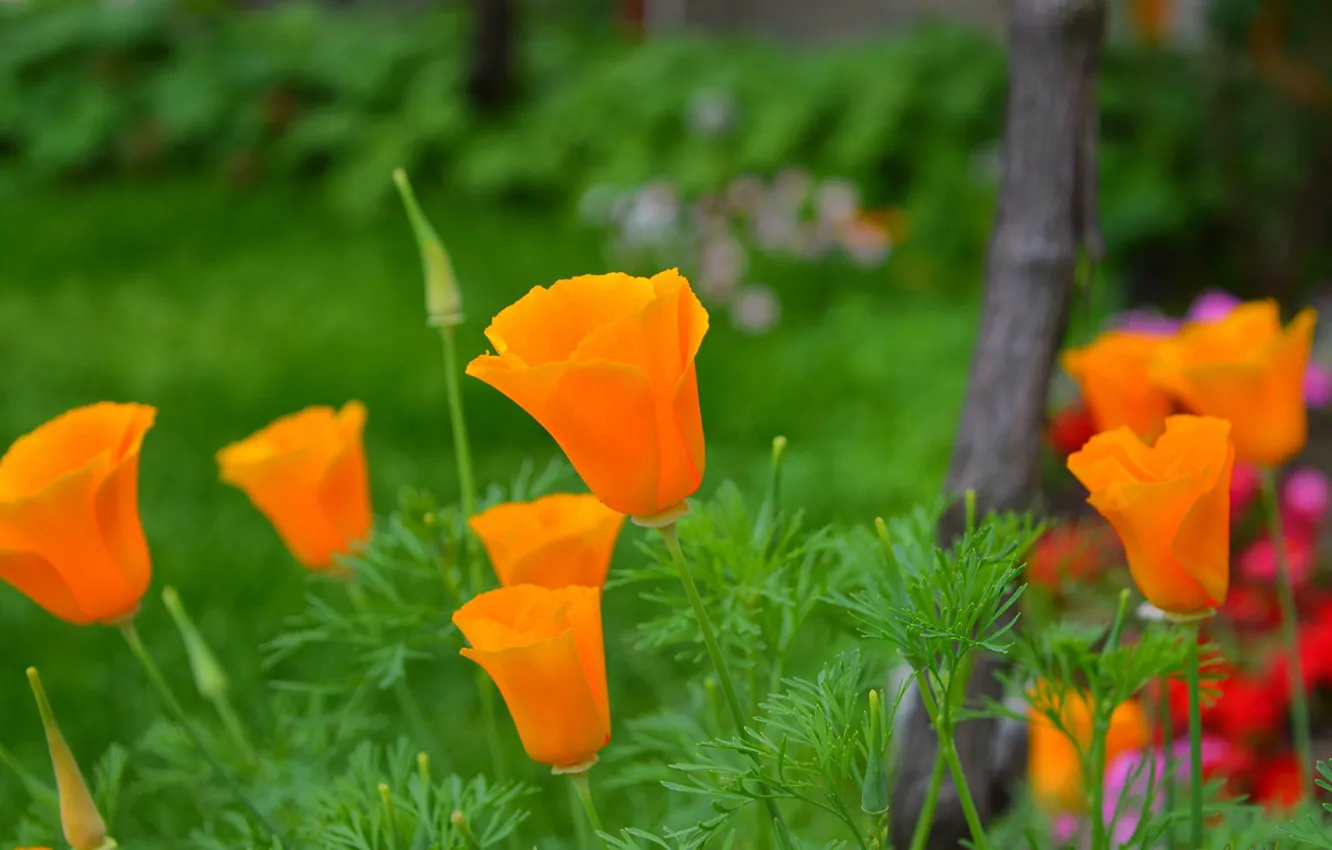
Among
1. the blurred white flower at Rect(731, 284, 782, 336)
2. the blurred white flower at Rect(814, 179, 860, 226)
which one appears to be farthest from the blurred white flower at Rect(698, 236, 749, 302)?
the blurred white flower at Rect(814, 179, 860, 226)

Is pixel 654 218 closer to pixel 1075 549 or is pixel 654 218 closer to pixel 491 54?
pixel 491 54

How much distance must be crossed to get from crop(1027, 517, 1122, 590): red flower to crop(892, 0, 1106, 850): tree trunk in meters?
0.16

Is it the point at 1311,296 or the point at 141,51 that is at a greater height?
the point at 141,51

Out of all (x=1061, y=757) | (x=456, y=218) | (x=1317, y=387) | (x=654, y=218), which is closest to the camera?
(x=1061, y=757)

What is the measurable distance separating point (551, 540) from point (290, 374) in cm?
364

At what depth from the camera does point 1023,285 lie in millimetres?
1489

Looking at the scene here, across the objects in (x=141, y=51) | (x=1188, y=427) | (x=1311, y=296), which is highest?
(x=1188, y=427)

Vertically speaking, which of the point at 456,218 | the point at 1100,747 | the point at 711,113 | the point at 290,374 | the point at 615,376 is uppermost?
the point at 615,376

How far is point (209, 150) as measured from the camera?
328 inches

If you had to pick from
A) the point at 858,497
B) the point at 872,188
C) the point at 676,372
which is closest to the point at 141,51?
the point at 872,188

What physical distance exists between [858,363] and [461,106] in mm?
4163

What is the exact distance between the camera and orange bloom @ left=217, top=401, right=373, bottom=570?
4.09 ft

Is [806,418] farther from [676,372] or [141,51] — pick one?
[141,51]

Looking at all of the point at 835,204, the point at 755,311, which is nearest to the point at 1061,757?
the point at 755,311
